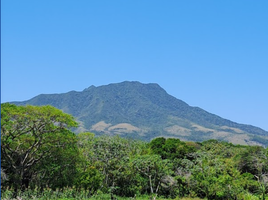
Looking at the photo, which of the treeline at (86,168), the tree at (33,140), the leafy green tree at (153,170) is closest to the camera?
the tree at (33,140)

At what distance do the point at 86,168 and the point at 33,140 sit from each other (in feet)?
13.2

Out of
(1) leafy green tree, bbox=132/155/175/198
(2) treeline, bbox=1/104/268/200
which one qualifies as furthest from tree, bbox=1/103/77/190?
(1) leafy green tree, bbox=132/155/175/198

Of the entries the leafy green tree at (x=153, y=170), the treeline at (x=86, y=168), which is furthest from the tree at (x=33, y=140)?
the leafy green tree at (x=153, y=170)

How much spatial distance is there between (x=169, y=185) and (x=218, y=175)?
2863mm

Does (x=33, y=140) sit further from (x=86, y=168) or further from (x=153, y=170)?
(x=153, y=170)

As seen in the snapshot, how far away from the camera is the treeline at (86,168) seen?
48.4ft

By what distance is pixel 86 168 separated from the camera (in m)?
18.8

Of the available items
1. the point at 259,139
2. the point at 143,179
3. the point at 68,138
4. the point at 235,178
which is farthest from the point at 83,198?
the point at 259,139

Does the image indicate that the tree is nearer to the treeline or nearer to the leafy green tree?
the treeline

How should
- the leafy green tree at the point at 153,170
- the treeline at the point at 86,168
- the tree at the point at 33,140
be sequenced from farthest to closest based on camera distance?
1. the leafy green tree at the point at 153,170
2. the treeline at the point at 86,168
3. the tree at the point at 33,140

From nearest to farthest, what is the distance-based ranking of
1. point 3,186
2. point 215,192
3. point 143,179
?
point 3,186 < point 215,192 < point 143,179

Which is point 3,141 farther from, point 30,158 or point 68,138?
point 68,138

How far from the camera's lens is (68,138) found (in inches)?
640

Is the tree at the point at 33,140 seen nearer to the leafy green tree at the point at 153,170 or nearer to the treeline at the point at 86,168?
the treeline at the point at 86,168
